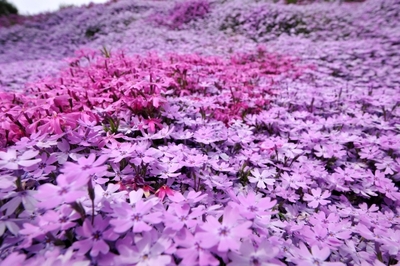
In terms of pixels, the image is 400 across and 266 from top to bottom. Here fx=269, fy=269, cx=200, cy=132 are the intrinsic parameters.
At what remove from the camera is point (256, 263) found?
1.24 m

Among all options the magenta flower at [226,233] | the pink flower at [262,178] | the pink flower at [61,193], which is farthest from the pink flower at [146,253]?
the pink flower at [262,178]

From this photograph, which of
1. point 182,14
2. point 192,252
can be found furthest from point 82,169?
point 182,14

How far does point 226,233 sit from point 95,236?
24.7 inches

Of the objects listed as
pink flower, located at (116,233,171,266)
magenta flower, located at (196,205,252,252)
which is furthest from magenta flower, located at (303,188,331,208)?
pink flower, located at (116,233,171,266)

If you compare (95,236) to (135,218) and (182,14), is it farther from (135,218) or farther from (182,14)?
(182,14)

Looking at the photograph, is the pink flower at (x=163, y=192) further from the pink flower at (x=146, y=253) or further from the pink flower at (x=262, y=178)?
the pink flower at (x=262, y=178)

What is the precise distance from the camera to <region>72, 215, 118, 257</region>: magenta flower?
4.00ft

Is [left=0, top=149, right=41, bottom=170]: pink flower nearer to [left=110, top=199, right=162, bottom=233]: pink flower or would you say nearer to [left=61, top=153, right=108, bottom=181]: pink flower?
[left=61, top=153, right=108, bottom=181]: pink flower

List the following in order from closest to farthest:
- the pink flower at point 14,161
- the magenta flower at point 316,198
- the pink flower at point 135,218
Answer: the pink flower at point 135,218, the pink flower at point 14,161, the magenta flower at point 316,198

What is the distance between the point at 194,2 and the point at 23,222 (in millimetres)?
14673

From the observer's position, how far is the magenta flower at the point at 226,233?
1204 millimetres

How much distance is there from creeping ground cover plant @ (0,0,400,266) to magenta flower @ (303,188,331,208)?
2cm

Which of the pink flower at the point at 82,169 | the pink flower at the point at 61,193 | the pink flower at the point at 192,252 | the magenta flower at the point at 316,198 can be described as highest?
the pink flower at the point at 82,169

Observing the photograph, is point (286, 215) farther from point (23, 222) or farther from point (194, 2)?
point (194, 2)
